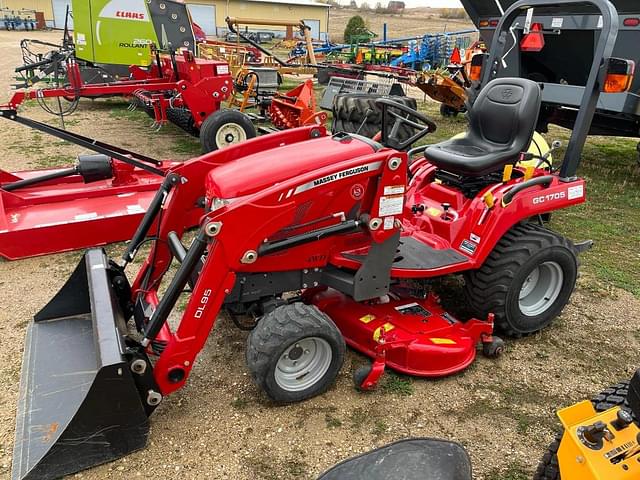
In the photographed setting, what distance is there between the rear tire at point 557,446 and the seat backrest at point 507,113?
186 cm

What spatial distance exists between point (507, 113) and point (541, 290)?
1223mm

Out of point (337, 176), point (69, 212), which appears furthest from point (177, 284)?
point (69, 212)

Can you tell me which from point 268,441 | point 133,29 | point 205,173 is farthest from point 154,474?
point 133,29

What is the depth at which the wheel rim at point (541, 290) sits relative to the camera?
11.8ft

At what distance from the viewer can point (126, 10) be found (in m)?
9.96

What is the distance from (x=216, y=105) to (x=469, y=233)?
220 inches

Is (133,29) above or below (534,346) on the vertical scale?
above

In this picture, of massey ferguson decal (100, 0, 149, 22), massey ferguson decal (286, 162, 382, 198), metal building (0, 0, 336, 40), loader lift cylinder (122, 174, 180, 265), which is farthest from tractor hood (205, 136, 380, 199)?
metal building (0, 0, 336, 40)

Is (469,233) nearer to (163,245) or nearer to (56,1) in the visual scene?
(163,245)

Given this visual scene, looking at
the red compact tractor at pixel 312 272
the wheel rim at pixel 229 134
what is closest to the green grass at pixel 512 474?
the red compact tractor at pixel 312 272

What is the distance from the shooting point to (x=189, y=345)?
101 inches

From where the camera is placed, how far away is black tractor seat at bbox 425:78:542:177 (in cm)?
344

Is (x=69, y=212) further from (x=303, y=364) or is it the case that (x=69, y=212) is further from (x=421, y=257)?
(x=421, y=257)

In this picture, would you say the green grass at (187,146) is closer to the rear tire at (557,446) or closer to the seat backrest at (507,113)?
the seat backrest at (507,113)
